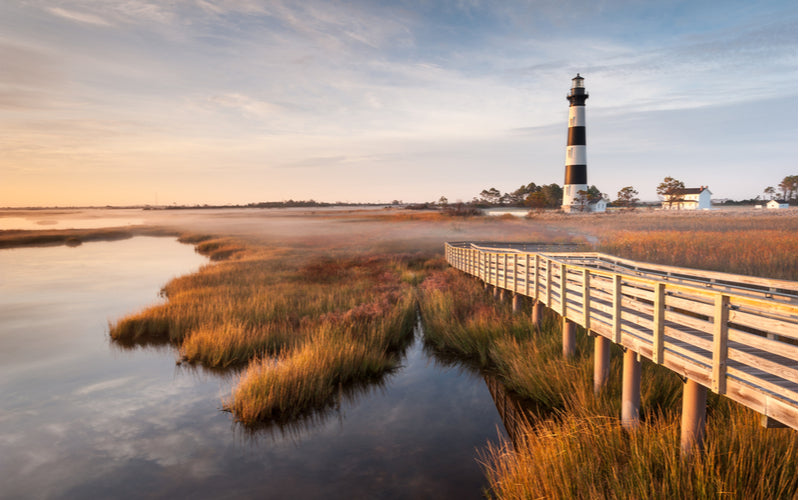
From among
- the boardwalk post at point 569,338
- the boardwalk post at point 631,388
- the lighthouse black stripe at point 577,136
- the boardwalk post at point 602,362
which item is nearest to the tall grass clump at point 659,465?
the boardwalk post at point 631,388

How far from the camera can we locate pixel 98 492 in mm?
7363

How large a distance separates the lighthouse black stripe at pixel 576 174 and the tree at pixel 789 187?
76.7m

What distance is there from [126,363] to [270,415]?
6.91 m

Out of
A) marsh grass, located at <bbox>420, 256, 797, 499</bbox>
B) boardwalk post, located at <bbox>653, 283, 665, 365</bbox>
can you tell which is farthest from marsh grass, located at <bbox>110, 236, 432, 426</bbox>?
boardwalk post, located at <bbox>653, 283, 665, 365</bbox>

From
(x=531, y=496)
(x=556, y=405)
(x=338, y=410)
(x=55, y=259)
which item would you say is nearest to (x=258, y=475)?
(x=338, y=410)

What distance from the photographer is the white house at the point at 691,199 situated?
88.5 meters

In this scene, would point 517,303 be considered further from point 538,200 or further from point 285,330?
point 538,200

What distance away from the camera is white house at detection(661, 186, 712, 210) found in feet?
290

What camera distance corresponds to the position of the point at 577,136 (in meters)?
53.8

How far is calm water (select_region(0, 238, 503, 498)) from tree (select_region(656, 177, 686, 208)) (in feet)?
314

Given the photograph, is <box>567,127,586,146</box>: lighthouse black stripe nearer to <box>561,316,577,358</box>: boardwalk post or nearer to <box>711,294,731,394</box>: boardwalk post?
<box>561,316,577,358</box>: boardwalk post

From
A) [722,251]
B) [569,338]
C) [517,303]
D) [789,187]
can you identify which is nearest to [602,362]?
[569,338]

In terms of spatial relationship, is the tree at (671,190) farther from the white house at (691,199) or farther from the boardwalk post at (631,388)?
the boardwalk post at (631,388)

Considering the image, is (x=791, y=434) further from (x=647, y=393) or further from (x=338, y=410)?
(x=338, y=410)
